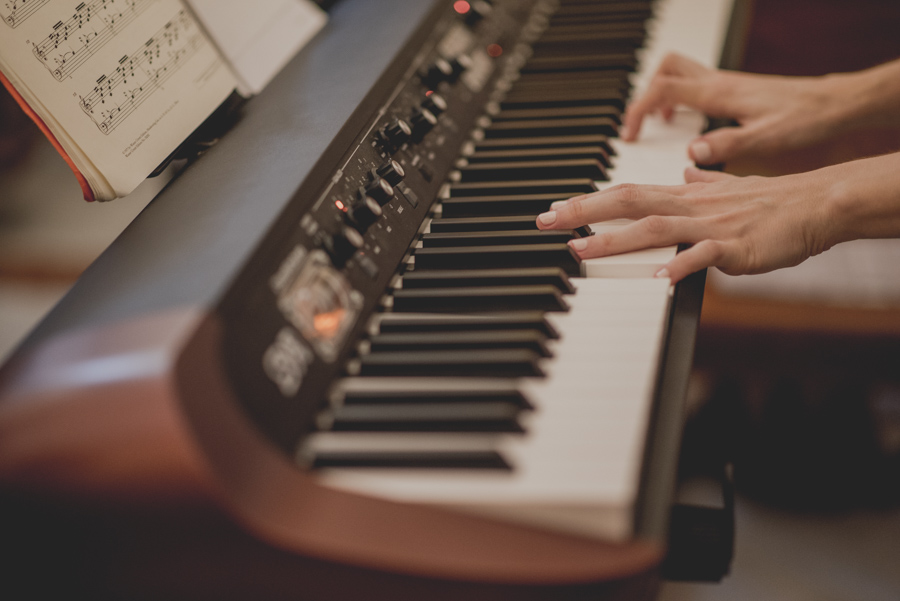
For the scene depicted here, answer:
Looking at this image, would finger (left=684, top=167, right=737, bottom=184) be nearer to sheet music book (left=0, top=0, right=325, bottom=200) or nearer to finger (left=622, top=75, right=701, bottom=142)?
finger (left=622, top=75, right=701, bottom=142)

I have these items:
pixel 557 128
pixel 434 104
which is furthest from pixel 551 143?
pixel 434 104

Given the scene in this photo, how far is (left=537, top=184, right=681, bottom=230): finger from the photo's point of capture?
917 mm

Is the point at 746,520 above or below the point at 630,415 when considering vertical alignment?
below

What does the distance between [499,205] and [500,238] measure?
94 mm

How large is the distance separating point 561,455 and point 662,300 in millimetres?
284

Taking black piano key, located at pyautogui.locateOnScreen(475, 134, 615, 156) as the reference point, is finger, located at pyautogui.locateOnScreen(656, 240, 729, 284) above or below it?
below

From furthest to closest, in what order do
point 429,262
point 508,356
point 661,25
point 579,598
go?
point 661,25, point 429,262, point 508,356, point 579,598

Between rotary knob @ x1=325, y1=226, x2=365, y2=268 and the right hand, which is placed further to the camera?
the right hand

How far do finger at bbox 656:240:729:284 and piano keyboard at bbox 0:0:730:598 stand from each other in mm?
27

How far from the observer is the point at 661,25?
5.04ft

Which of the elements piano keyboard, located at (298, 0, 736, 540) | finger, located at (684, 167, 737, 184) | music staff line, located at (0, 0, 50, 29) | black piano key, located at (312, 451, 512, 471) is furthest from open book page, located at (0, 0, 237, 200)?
finger, located at (684, 167, 737, 184)

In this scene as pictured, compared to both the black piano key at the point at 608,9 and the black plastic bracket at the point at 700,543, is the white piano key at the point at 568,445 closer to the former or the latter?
the black plastic bracket at the point at 700,543

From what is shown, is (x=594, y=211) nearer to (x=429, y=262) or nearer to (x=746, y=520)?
(x=429, y=262)

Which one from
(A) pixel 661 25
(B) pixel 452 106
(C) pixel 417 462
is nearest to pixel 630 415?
(C) pixel 417 462
